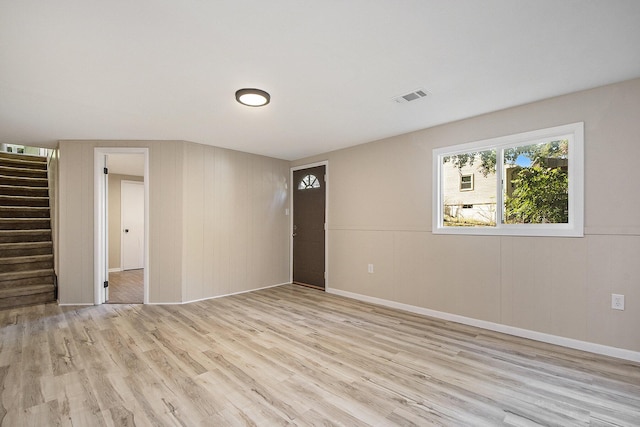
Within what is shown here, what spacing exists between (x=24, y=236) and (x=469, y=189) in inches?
268

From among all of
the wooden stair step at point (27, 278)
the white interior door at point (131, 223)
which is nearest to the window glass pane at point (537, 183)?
the wooden stair step at point (27, 278)

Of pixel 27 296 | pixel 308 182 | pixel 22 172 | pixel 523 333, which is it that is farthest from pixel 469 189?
pixel 22 172

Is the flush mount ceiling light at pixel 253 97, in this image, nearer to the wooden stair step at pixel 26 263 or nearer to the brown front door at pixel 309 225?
the brown front door at pixel 309 225

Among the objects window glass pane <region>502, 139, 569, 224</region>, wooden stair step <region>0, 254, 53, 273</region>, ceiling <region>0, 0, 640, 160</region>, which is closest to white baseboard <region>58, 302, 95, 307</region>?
wooden stair step <region>0, 254, 53, 273</region>

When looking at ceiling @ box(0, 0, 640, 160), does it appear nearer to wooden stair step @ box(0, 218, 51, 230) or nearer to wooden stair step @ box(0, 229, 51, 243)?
wooden stair step @ box(0, 229, 51, 243)

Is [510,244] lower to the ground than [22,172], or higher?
lower

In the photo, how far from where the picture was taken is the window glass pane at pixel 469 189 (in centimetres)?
334

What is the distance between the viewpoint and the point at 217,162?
4.66 metres

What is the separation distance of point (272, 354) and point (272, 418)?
2.85ft

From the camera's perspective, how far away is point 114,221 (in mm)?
6699

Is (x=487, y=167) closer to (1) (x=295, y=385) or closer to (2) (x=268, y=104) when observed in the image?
(2) (x=268, y=104)

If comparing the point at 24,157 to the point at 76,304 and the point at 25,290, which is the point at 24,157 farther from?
the point at 76,304

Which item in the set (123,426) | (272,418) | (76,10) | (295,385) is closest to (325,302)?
(295,385)

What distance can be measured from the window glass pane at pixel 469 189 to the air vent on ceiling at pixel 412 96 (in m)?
1.14
